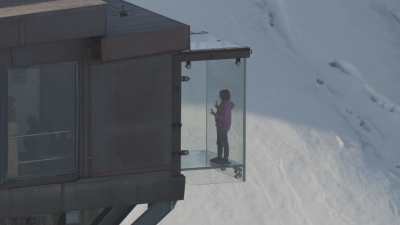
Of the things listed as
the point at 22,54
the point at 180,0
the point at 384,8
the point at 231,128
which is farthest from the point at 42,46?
the point at 384,8

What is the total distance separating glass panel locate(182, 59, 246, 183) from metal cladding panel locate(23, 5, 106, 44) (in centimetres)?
180

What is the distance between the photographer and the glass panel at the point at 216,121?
55.0 ft

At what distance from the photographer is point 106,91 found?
15438 millimetres

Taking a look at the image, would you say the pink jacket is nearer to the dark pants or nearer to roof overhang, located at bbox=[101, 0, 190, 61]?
the dark pants

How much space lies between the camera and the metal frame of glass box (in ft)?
48.2

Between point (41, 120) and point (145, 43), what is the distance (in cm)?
134

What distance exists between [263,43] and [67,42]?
14.8m

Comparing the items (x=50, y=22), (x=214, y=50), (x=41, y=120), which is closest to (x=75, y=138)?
(x=41, y=120)

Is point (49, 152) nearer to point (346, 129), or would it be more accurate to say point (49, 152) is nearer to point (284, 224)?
point (284, 224)

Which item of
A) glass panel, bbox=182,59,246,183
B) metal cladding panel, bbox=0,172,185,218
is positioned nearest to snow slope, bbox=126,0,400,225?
glass panel, bbox=182,59,246,183

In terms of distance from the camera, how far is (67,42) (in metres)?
15.1

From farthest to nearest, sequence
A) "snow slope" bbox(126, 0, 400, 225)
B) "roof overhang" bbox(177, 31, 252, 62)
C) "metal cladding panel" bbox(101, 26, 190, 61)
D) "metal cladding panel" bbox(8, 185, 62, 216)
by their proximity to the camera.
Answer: "snow slope" bbox(126, 0, 400, 225), "roof overhang" bbox(177, 31, 252, 62), "metal cladding panel" bbox(101, 26, 190, 61), "metal cladding panel" bbox(8, 185, 62, 216)

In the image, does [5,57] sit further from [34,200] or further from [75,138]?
[34,200]

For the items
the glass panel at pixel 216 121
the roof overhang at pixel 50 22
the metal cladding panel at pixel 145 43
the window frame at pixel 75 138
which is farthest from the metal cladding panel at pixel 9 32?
the glass panel at pixel 216 121
